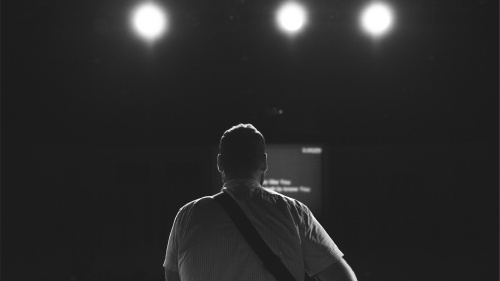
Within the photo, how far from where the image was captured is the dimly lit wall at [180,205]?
5.07m

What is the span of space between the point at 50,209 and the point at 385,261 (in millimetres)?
3579

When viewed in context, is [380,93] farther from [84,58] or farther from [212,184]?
[84,58]

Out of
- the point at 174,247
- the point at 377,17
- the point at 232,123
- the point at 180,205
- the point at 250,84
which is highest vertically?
the point at 377,17

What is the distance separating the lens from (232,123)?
523 cm

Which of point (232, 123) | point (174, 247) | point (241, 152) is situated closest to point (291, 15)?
point (232, 123)

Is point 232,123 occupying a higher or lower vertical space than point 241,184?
higher

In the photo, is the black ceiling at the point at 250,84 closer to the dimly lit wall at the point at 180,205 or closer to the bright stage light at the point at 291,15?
the dimly lit wall at the point at 180,205

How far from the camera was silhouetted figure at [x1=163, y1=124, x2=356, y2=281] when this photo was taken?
4.01ft

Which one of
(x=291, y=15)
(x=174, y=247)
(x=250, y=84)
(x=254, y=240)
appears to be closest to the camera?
(x=254, y=240)

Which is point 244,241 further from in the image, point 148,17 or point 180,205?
point 180,205

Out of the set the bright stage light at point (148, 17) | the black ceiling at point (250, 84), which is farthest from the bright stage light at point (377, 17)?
the bright stage light at point (148, 17)

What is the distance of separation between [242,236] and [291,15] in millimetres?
3252

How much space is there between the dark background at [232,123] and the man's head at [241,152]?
3.72m

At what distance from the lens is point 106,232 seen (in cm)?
521
